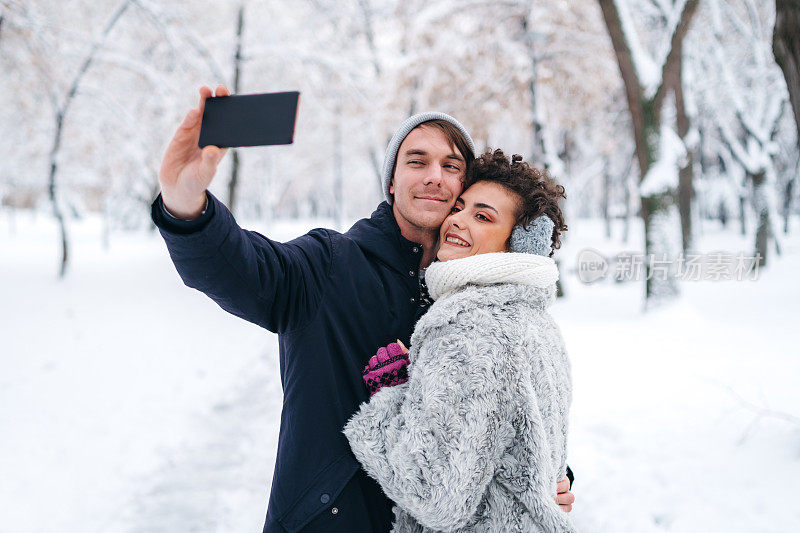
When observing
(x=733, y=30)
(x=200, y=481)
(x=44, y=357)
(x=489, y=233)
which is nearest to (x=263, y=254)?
(x=489, y=233)

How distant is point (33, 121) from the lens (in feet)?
38.8

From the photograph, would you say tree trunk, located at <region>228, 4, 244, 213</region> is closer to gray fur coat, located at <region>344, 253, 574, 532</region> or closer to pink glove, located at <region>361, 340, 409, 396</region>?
pink glove, located at <region>361, 340, 409, 396</region>

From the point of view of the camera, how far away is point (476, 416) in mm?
1268

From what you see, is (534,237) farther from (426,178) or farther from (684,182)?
(684,182)

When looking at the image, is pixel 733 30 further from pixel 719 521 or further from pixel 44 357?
pixel 44 357

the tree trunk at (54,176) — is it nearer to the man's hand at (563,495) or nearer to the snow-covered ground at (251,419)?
the snow-covered ground at (251,419)

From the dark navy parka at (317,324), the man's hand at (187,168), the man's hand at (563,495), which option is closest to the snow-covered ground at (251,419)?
the man's hand at (563,495)

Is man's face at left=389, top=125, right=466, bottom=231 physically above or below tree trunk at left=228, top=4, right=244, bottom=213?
below

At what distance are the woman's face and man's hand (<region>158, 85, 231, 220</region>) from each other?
2.60 feet

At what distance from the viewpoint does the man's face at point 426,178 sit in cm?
181

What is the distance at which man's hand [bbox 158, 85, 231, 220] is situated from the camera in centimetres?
121

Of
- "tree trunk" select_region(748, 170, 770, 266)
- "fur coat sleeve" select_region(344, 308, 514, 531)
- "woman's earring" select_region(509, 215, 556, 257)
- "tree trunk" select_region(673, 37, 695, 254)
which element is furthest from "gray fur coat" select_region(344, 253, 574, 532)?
"tree trunk" select_region(748, 170, 770, 266)

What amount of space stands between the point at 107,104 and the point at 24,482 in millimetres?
10179

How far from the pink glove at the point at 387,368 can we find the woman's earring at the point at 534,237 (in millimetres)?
510
